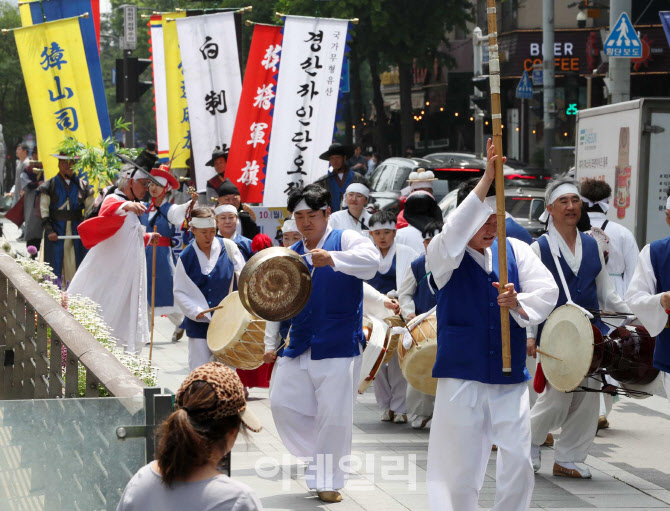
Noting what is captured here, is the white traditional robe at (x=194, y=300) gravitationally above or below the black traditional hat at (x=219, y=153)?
below

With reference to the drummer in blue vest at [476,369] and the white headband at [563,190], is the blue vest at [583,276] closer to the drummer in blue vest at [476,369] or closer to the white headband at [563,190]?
the white headband at [563,190]

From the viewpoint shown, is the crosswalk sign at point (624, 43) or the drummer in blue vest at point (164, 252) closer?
the drummer in blue vest at point (164, 252)

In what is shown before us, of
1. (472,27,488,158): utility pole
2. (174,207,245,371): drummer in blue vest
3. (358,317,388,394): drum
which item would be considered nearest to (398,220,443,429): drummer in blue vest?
(358,317,388,394): drum

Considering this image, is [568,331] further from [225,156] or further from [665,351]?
[225,156]

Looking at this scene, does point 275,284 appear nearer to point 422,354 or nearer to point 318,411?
point 318,411

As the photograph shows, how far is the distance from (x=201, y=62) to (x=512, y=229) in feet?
23.8

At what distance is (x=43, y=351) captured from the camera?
6805 millimetres

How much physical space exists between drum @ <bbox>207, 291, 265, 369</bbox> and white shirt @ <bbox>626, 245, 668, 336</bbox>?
2.92m

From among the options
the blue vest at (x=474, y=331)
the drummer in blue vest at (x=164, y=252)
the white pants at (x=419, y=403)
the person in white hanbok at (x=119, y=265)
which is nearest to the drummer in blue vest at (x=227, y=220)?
the drummer in blue vest at (x=164, y=252)

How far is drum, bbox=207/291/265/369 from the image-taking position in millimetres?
8781

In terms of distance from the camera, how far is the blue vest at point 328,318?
725cm

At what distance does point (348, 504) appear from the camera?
7.05 m

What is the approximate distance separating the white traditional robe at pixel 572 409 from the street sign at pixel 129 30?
59.0ft

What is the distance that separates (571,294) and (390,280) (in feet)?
8.13
